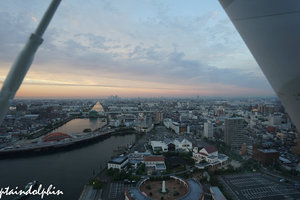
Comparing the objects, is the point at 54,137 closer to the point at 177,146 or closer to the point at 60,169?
the point at 60,169

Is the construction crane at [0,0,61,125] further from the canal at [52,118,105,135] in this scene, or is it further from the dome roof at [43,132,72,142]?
the canal at [52,118,105,135]

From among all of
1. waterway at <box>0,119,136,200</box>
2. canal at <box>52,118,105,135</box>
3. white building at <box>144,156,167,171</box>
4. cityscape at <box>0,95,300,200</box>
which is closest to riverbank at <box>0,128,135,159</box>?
cityscape at <box>0,95,300,200</box>

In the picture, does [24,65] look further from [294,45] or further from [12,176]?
[12,176]

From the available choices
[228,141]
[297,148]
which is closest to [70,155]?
[228,141]

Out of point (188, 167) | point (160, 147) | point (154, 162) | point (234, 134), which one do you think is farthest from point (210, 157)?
point (234, 134)

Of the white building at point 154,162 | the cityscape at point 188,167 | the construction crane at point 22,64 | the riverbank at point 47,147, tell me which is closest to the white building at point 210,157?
the cityscape at point 188,167

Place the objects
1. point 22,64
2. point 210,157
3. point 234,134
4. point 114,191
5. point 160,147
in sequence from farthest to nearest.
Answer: point 234,134
point 160,147
point 210,157
point 114,191
point 22,64

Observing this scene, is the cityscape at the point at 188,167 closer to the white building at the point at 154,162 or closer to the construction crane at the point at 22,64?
the white building at the point at 154,162

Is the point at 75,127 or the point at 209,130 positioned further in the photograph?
the point at 75,127
